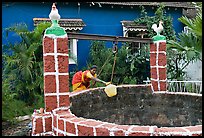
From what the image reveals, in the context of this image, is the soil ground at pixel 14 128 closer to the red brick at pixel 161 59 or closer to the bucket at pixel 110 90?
the bucket at pixel 110 90

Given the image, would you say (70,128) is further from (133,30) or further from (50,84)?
(133,30)

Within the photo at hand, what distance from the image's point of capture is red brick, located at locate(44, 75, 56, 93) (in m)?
4.75

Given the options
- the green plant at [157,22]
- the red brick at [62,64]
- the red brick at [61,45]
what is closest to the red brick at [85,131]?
the red brick at [62,64]

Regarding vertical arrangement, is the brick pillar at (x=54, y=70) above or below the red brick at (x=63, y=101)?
above

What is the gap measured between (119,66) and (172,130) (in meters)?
8.08

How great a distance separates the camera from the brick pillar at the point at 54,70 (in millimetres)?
4750

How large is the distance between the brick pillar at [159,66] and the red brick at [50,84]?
3075mm

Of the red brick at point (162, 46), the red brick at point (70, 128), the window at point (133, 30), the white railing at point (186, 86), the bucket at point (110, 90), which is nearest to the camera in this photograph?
the red brick at point (70, 128)

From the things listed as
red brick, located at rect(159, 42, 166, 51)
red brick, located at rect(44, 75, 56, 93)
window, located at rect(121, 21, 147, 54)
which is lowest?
red brick, located at rect(44, 75, 56, 93)

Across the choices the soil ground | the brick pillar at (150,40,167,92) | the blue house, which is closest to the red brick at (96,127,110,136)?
the soil ground

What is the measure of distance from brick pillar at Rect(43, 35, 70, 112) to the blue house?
6824mm

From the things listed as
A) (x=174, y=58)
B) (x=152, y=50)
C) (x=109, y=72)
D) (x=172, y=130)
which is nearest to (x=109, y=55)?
(x=109, y=72)

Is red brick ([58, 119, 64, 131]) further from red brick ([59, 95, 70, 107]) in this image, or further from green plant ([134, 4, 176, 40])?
green plant ([134, 4, 176, 40])

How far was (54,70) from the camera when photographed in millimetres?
4762
